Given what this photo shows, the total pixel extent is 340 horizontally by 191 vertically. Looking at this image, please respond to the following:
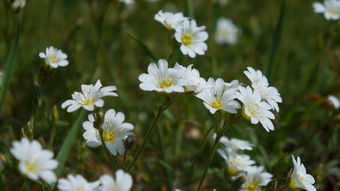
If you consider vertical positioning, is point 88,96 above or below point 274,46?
below

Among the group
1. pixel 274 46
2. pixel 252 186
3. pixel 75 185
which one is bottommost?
pixel 75 185

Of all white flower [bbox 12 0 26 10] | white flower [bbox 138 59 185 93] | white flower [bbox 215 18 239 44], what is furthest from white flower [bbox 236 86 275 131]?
white flower [bbox 215 18 239 44]

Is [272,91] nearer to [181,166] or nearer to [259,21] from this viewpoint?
[181,166]

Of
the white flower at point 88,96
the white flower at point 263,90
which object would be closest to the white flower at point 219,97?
the white flower at point 263,90

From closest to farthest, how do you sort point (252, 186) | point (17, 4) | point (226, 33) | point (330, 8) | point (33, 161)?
point (33, 161) < point (252, 186) < point (17, 4) < point (330, 8) < point (226, 33)

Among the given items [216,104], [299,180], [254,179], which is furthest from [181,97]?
[299,180]

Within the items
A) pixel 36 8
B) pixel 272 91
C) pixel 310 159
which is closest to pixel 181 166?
pixel 310 159

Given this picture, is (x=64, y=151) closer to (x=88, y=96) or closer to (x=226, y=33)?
(x=88, y=96)
